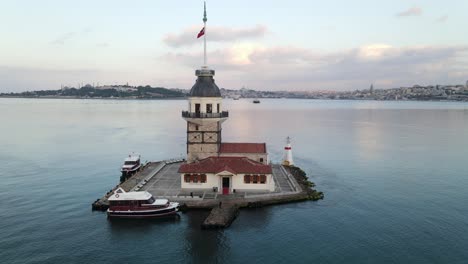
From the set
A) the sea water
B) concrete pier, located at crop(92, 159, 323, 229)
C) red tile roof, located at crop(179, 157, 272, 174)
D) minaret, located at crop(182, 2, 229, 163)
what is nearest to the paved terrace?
concrete pier, located at crop(92, 159, 323, 229)

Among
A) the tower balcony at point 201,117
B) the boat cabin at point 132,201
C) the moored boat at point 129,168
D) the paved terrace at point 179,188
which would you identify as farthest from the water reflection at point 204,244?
the moored boat at point 129,168

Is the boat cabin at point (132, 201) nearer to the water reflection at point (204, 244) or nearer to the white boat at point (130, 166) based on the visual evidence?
the water reflection at point (204, 244)

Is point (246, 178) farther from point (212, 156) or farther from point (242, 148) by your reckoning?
point (242, 148)

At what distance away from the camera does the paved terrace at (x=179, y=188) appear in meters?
39.4

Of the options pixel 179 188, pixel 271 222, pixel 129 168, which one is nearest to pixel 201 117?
pixel 179 188

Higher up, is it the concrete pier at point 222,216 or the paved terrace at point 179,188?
the paved terrace at point 179,188

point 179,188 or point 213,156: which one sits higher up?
point 213,156

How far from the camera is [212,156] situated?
4503cm

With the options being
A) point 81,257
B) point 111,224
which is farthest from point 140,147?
point 81,257

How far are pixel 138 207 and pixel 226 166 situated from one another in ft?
32.2

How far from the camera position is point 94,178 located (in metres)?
52.3

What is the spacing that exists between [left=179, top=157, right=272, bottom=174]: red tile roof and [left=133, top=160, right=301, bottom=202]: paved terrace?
2.18 m

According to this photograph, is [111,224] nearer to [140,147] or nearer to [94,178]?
[94,178]

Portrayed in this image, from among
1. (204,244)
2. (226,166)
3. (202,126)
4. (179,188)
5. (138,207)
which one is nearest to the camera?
(204,244)
